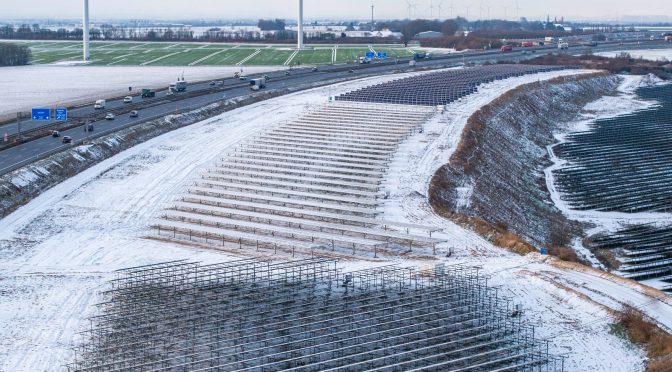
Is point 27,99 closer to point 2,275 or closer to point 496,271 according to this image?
point 2,275

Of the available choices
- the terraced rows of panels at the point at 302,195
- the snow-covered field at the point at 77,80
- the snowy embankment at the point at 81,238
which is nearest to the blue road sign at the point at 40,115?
the snowy embankment at the point at 81,238

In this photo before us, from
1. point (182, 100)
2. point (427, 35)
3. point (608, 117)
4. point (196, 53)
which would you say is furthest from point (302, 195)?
point (427, 35)

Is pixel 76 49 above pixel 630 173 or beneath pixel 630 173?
above

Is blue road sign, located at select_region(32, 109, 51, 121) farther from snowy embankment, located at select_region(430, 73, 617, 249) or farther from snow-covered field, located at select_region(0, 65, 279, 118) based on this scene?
snowy embankment, located at select_region(430, 73, 617, 249)

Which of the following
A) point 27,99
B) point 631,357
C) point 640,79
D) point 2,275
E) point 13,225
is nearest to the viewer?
point 631,357

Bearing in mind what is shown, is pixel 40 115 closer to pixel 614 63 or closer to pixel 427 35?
pixel 614 63

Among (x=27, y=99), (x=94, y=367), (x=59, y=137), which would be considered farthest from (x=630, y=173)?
(x=27, y=99)
